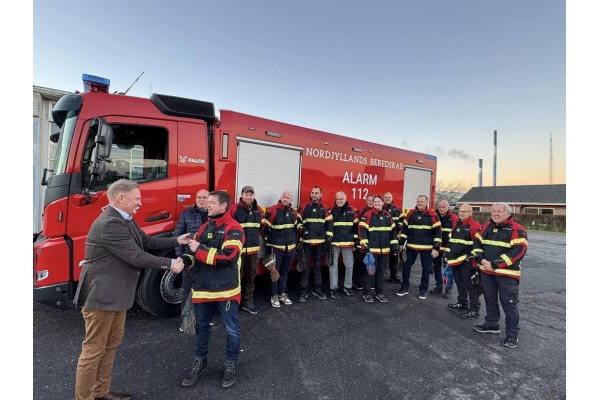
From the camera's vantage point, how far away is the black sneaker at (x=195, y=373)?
108 inches

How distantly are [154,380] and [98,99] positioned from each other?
3.35 metres

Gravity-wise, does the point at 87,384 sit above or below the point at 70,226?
below

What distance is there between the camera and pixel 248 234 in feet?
14.4

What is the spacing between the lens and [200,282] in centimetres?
278

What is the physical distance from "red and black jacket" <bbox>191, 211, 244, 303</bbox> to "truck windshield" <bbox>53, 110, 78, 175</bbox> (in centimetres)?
220

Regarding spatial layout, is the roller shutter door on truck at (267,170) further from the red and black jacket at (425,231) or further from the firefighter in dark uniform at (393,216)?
the red and black jacket at (425,231)

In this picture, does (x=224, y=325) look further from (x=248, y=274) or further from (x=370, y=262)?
(x=370, y=262)

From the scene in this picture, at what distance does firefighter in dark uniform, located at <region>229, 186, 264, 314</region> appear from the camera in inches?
172

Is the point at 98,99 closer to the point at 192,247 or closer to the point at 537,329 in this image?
the point at 192,247

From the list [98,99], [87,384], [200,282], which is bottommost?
[87,384]

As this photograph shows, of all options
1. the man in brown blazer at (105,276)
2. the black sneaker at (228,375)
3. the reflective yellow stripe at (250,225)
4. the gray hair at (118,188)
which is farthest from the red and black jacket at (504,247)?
the gray hair at (118,188)

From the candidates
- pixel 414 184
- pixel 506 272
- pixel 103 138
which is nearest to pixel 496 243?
pixel 506 272

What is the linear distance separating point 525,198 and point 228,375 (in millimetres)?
42755

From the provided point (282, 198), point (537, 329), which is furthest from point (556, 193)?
point (282, 198)
